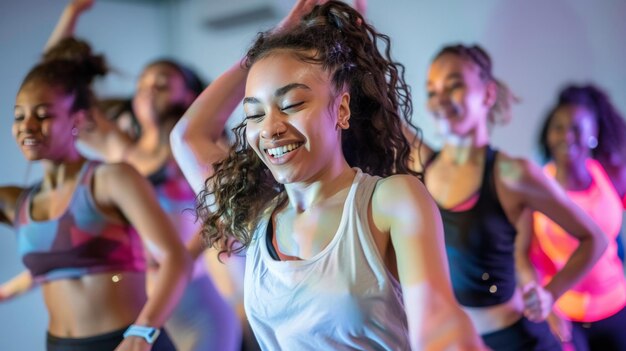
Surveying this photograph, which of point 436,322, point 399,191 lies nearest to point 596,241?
point 399,191

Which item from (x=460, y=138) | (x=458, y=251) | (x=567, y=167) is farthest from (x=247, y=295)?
(x=567, y=167)

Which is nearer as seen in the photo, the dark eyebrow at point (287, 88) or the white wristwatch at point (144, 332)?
the dark eyebrow at point (287, 88)

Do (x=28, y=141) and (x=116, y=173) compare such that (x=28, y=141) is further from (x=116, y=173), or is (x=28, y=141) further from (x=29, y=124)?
(x=116, y=173)

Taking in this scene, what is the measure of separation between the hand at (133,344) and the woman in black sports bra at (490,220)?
1.07m

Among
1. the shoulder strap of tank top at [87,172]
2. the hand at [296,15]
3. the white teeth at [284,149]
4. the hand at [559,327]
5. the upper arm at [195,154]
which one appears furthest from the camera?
the hand at [559,327]

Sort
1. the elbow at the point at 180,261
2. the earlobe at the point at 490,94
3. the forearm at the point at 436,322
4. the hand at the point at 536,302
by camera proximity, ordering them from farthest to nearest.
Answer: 1. the earlobe at the point at 490,94
2. the hand at the point at 536,302
3. the elbow at the point at 180,261
4. the forearm at the point at 436,322

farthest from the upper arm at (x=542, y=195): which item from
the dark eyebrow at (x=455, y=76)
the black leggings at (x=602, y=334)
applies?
the black leggings at (x=602, y=334)

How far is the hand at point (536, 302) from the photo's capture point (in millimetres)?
2629

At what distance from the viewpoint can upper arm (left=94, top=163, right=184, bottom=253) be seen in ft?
7.85

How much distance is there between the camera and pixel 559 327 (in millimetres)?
3168

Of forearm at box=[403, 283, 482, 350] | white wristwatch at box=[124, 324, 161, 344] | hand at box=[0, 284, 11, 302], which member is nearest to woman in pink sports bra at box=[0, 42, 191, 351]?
white wristwatch at box=[124, 324, 161, 344]

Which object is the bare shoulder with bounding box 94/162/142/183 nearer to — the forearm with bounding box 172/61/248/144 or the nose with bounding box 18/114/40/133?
the nose with bounding box 18/114/40/133

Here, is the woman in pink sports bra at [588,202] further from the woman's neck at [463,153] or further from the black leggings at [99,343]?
the black leggings at [99,343]

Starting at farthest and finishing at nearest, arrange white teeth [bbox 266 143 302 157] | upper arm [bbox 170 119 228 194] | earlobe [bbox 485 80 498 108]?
earlobe [bbox 485 80 498 108] → upper arm [bbox 170 119 228 194] → white teeth [bbox 266 143 302 157]
